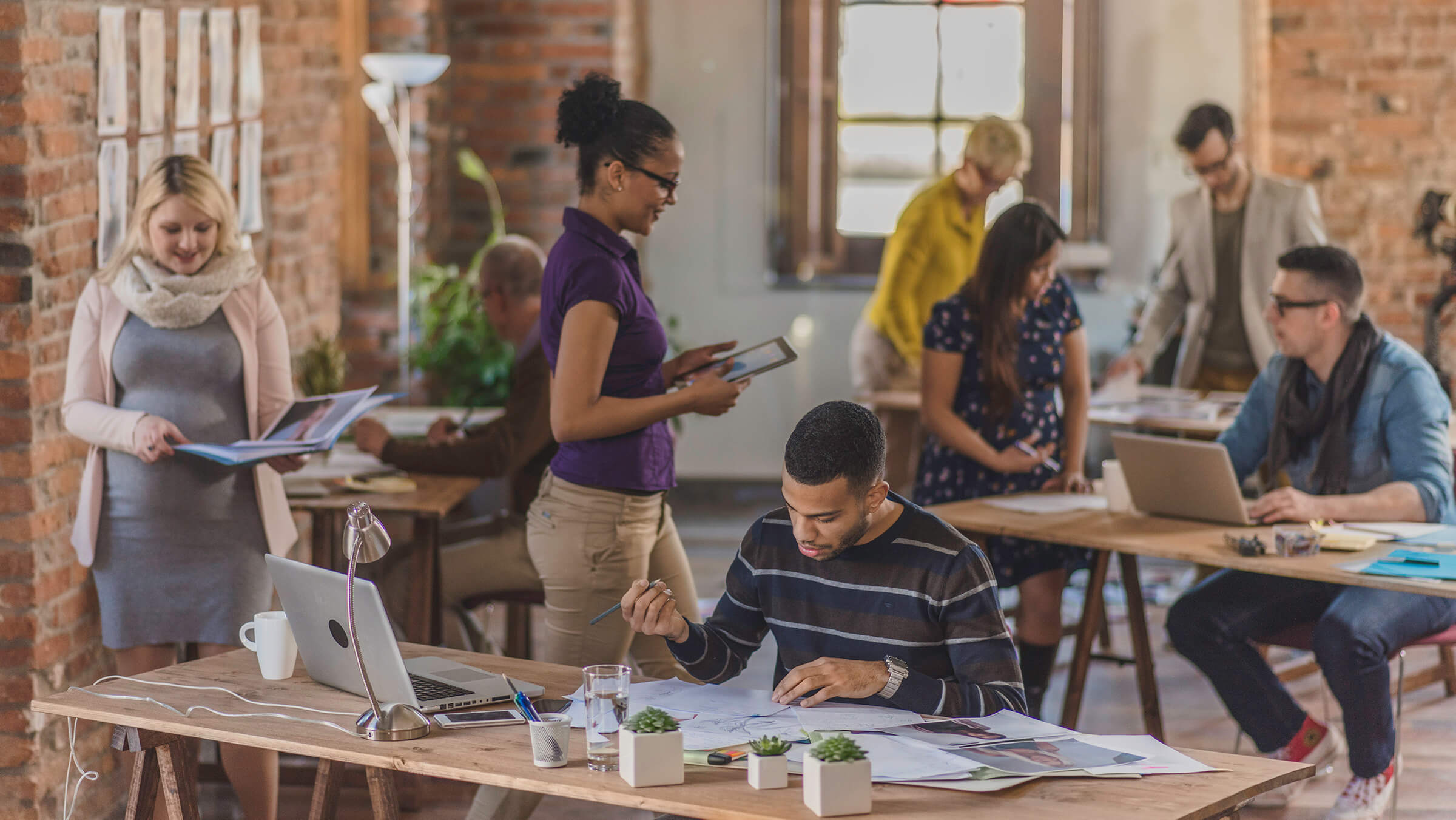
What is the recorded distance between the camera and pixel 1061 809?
6.53ft

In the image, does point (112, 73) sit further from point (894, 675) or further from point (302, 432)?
point (894, 675)

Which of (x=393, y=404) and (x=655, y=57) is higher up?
(x=655, y=57)

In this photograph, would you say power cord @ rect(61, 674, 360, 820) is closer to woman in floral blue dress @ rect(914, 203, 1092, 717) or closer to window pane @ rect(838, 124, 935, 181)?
woman in floral blue dress @ rect(914, 203, 1092, 717)

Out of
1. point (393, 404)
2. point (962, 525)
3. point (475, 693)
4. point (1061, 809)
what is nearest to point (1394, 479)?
point (962, 525)

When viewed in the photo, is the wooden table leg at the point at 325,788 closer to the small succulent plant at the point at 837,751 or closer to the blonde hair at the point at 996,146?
the small succulent plant at the point at 837,751

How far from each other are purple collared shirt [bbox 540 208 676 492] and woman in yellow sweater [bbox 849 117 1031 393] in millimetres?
2428

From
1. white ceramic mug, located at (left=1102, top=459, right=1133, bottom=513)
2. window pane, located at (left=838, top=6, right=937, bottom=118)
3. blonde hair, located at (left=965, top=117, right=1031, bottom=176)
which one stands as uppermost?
window pane, located at (left=838, top=6, right=937, bottom=118)

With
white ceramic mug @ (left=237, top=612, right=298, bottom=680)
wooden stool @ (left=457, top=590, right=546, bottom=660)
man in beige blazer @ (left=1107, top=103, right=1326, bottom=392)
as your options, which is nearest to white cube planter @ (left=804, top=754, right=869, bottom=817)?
white ceramic mug @ (left=237, top=612, right=298, bottom=680)

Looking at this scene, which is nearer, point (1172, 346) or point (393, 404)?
point (393, 404)

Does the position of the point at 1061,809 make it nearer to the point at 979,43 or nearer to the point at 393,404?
the point at 393,404

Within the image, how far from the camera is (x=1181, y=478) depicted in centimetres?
363

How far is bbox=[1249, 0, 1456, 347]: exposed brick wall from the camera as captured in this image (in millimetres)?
6848

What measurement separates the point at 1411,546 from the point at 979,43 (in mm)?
4402

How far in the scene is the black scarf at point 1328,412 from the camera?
146 inches
